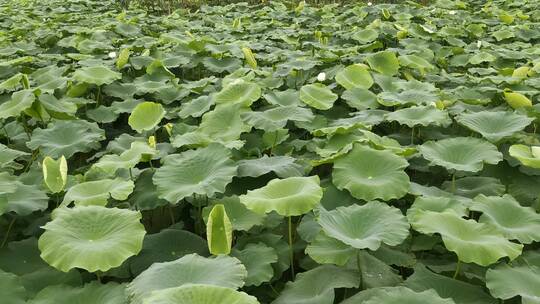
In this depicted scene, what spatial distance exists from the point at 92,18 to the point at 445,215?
4.96 m

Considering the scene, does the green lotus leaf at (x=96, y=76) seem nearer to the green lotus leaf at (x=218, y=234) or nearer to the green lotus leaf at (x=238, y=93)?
the green lotus leaf at (x=238, y=93)

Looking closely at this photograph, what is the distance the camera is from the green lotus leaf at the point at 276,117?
224cm

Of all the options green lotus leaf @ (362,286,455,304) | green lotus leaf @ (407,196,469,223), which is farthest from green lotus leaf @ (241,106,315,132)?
green lotus leaf @ (362,286,455,304)

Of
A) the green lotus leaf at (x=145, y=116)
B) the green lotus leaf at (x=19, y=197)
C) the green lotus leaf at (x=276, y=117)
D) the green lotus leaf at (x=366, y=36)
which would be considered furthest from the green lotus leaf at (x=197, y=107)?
the green lotus leaf at (x=366, y=36)

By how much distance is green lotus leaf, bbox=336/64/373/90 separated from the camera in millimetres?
2816

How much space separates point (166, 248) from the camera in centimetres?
164

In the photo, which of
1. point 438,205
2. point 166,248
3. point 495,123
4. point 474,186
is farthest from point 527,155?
point 166,248

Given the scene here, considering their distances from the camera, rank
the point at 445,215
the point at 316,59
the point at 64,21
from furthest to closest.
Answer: the point at 64,21, the point at 316,59, the point at 445,215

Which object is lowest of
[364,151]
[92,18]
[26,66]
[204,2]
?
[204,2]

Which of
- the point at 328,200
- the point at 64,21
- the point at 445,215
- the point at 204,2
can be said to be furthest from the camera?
the point at 204,2

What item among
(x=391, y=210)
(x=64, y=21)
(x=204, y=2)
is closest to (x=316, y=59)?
(x=391, y=210)

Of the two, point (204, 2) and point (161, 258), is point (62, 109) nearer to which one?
point (161, 258)

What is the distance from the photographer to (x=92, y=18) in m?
5.63

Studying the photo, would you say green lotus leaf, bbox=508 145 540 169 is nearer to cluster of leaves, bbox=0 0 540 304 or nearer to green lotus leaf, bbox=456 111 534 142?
cluster of leaves, bbox=0 0 540 304
